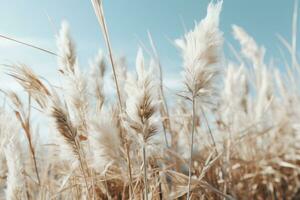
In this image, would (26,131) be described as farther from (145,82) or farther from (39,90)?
(145,82)

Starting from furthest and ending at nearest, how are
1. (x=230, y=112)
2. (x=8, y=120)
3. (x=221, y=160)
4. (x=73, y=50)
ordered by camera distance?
1. (x=230, y=112)
2. (x=221, y=160)
3. (x=73, y=50)
4. (x=8, y=120)

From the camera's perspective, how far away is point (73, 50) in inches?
60.1

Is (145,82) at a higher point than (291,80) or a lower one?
lower

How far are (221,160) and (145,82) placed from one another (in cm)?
102

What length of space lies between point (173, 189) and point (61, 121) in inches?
29.2

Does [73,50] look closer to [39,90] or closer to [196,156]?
[39,90]

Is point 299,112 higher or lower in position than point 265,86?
lower

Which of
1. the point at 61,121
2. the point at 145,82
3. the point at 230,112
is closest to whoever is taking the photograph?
the point at 145,82

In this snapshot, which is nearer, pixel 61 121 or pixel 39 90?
pixel 61 121

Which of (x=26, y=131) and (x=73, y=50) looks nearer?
(x=26, y=131)

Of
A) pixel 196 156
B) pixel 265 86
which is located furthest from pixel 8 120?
pixel 265 86

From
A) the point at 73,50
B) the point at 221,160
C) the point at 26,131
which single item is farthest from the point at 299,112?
the point at 26,131

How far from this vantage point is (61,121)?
98 cm

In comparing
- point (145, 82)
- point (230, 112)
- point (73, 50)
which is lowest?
point (145, 82)
